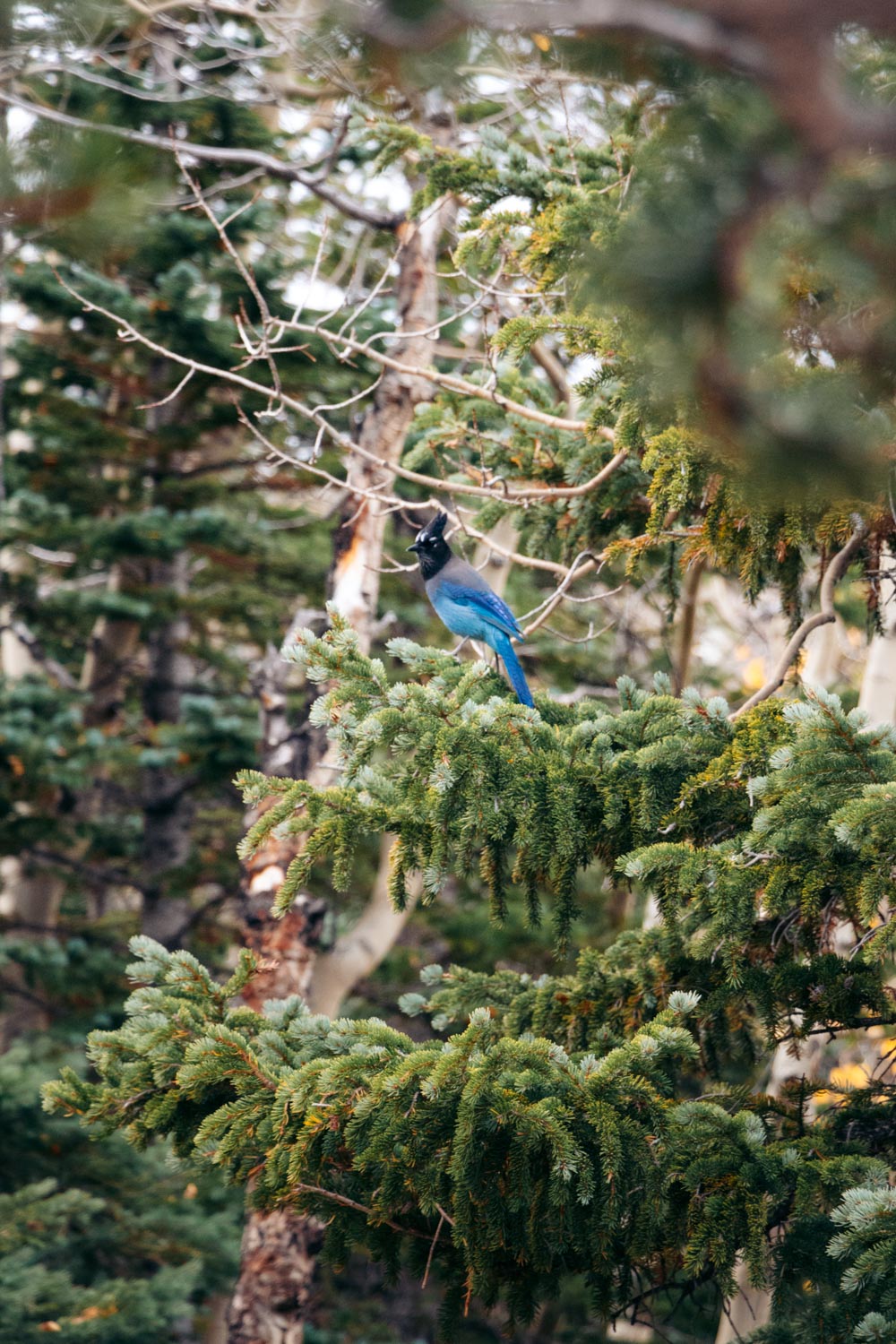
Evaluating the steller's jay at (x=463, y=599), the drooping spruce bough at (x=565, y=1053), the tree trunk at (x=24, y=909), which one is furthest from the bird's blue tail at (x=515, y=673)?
the tree trunk at (x=24, y=909)

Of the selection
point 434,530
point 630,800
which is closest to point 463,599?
point 434,530

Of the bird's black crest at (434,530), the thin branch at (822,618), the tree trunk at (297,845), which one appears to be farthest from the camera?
the tree trunk at (297,845)

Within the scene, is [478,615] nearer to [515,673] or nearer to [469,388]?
[515,673]

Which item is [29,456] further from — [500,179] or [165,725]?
[500,179]

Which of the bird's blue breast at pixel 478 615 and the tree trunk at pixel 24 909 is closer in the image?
the bird's blue breast at pixel 478 615

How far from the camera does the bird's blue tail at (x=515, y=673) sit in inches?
184

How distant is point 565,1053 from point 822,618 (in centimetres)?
188

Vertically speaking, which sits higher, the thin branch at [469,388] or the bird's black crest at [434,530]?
the thin branch at [469,388]

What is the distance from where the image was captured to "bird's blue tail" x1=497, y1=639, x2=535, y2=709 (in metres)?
4.68

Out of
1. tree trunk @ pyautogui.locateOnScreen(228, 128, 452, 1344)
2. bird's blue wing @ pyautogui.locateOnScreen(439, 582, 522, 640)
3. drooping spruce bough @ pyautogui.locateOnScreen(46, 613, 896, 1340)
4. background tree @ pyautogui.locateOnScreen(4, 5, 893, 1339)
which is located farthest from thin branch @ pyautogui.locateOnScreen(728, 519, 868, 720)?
tree trunk @ pyautogui.locateOnScreen(228, 128, 452, 1344)

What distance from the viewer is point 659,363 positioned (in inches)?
73.5

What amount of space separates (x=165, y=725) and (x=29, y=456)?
2692mm

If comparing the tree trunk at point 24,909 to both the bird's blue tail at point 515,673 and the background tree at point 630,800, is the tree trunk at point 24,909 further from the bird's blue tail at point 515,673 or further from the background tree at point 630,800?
the background tree at point 630,800

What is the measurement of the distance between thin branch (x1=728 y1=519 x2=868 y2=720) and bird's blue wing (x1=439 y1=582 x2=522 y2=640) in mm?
1161
